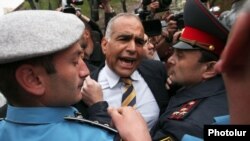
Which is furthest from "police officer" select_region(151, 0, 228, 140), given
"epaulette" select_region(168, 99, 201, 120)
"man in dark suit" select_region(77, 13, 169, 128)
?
"man in dark suit" select_region(77, 13, 169, 128)

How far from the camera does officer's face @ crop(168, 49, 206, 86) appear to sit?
1.96m

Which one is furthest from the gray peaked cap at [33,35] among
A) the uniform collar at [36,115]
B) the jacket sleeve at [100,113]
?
the jacket sleeve at [100,113]

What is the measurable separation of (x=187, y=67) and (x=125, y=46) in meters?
0.47

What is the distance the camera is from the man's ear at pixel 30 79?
103 cm

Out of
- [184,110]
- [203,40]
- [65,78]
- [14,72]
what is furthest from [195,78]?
[14,72]

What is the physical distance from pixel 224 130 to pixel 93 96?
Answer: 4.44 ft

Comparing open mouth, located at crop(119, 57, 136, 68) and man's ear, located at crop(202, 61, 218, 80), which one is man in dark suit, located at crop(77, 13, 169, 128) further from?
man's ear, located at crop(202, 61, 218, 80)

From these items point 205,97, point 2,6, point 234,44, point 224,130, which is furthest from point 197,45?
point 2,6

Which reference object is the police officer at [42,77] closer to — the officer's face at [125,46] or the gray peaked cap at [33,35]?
the gray peaked cap at [33,35]

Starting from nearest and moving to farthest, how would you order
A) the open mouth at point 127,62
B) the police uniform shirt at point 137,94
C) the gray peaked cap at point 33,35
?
the gray peaked cap at point 33,35 < the police uniform shirt at point 137,94 < the open mouth at point 127,62

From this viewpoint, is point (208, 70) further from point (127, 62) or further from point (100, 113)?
point (100, 113)

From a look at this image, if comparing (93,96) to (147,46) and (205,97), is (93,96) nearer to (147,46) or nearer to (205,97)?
(205,97)

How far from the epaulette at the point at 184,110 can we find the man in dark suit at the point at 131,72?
0.42m

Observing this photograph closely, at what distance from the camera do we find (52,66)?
104cm
